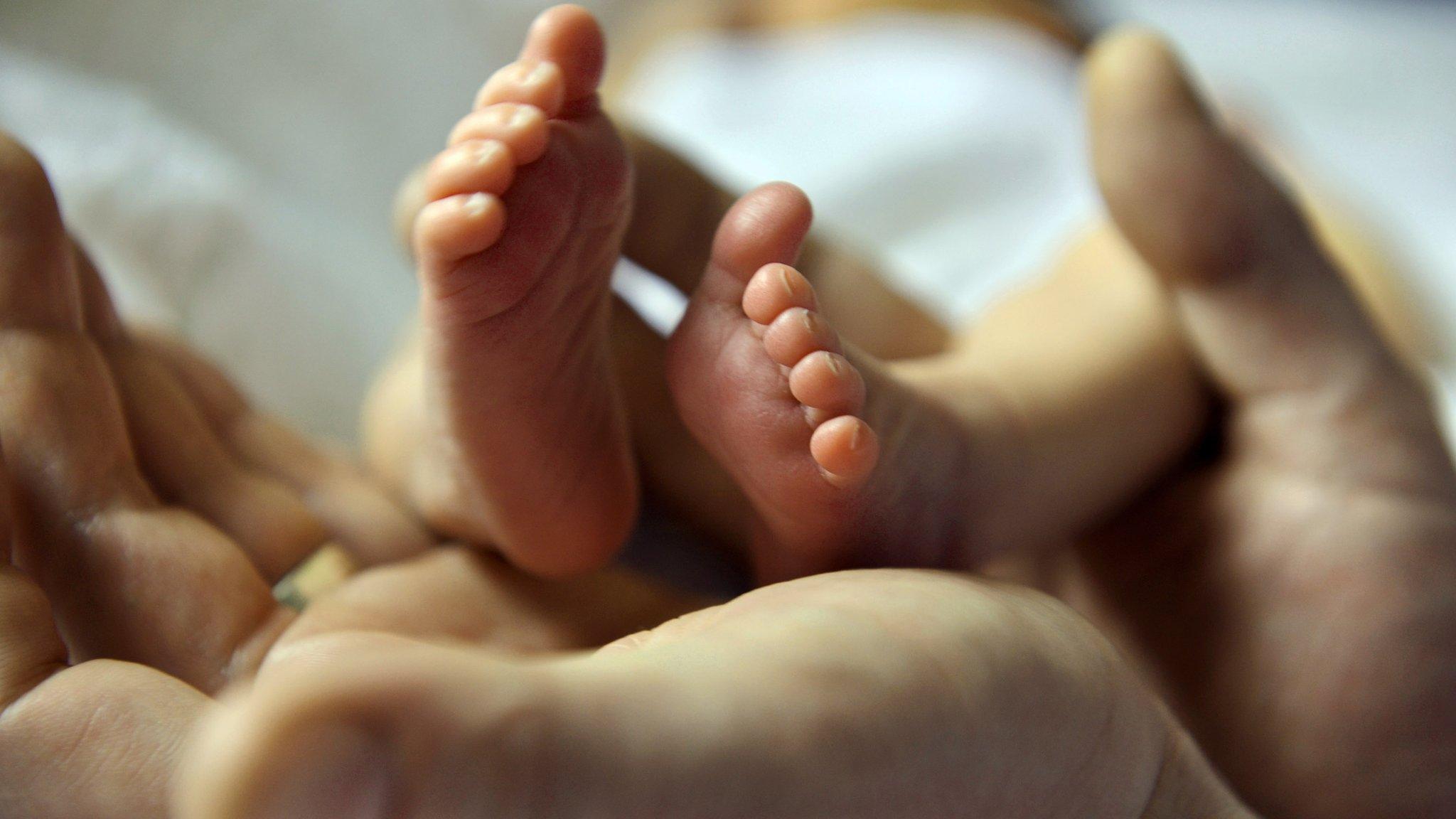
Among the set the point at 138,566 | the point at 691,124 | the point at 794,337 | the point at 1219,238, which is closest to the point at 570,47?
the point at 794,337

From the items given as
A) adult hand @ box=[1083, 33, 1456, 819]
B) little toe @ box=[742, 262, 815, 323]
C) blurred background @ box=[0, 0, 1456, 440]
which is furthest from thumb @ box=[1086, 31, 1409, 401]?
little toe @ box=[742, 262, 815, 323]

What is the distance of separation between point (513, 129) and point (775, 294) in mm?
104

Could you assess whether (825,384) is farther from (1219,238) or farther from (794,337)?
(1219,238)

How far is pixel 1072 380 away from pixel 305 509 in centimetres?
39

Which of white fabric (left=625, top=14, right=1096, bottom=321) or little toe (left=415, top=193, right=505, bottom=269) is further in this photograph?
white fabric (left=625, top=14, right=1096, bottom=321)

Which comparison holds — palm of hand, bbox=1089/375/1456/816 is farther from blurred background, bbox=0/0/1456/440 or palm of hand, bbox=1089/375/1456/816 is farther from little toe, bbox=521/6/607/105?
little toe, bbox=521/6/607/105

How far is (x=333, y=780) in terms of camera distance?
22 cm

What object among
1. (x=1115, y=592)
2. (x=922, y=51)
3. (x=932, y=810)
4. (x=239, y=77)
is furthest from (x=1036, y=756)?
(x=922, y=51)

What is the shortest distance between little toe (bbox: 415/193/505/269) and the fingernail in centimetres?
18

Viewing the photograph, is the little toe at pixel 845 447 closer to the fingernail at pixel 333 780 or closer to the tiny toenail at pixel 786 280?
the tiny toenail at pixel 786 280

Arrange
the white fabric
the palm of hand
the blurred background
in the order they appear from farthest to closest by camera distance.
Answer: the white fabric
the blurred background
the palm of hand

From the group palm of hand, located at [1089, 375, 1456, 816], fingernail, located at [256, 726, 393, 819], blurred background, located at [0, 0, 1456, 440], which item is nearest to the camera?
fingernail, located at [256, 726, 393, 819]

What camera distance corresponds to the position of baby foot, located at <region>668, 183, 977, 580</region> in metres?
0.36

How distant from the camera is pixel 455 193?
356mm
